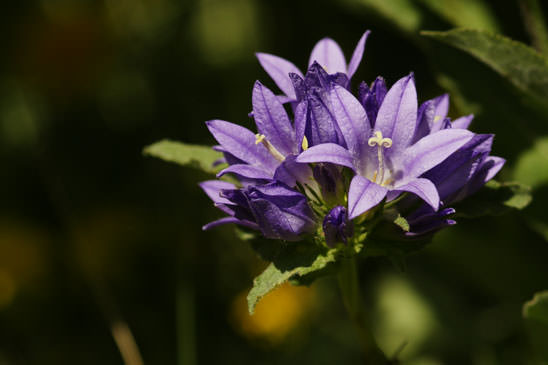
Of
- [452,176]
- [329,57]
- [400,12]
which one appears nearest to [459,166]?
[452,176]

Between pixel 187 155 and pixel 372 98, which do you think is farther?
pixel 187 155

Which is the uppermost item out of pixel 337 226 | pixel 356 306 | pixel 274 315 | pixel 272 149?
pixel 272 149

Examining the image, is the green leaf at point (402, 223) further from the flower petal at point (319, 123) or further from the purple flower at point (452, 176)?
the flower petal at point (319, 123)

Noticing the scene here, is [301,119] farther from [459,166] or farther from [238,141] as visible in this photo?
[459,166]

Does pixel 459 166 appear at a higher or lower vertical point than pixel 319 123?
lower

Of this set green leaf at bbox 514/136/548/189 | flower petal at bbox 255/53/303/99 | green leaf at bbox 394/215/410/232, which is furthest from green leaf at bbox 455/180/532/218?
flower petal at bbox 255/53/303/99

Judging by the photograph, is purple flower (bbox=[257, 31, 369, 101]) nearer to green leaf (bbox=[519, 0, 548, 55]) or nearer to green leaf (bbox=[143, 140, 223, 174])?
green leaf (bbox=[143, 140, 223, 174])
